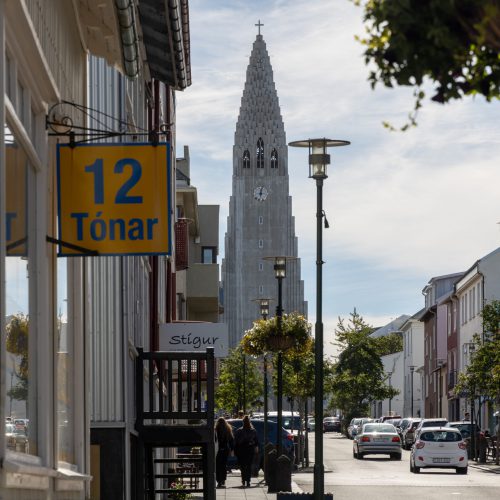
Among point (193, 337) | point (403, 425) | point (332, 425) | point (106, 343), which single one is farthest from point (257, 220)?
point (106, 343)

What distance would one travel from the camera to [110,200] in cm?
918

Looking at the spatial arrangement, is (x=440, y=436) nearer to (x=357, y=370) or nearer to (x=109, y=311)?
(x=109, y=311)

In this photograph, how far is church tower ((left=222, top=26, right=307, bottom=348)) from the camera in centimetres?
18000

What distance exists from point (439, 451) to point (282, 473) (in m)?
15.7

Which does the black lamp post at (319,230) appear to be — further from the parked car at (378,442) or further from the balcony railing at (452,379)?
the balcony railing at (452,379)

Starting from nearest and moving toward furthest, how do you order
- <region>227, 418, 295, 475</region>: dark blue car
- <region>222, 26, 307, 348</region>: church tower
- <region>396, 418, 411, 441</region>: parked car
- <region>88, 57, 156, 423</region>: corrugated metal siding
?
<region>88, 57, 156, 423</region>: corrugated metal siding < <region>227, 418, 295, 475</region>: dark blue car < <region>396, 418, 411, 441</region>: parked car < <region>222, 26, 307, 348</region>: church tower

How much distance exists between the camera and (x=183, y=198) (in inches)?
1988

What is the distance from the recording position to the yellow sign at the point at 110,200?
915 centimetres

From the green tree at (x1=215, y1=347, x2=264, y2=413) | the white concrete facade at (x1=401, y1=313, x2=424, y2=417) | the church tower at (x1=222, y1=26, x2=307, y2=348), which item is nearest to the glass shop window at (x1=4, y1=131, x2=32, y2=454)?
the green tree at (x1=215, y1=347, x2=264, y2=413)

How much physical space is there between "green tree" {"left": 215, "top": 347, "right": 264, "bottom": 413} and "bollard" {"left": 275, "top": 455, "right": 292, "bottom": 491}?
58363 millimetres

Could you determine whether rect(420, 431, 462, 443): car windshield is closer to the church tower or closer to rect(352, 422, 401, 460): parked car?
rect(352, 422, 401, 460): parked car

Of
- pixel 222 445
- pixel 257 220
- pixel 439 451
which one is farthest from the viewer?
pixel 257 220

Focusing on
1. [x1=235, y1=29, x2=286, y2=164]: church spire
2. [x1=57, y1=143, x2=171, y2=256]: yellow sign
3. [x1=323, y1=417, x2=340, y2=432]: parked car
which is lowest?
[x1=323, y1=417, x2=340, y2=432]: parked car

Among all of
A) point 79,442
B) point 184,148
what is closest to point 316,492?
point 79,442
